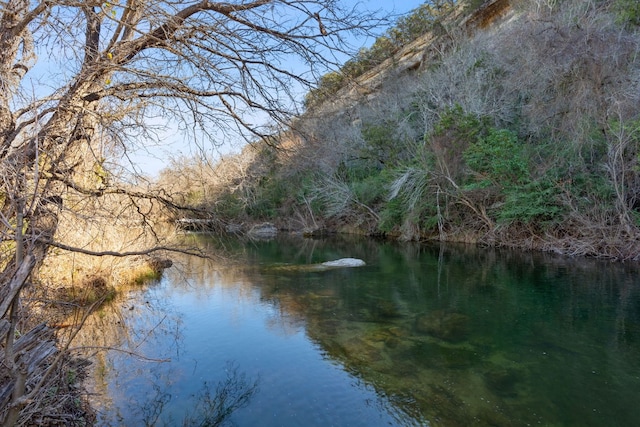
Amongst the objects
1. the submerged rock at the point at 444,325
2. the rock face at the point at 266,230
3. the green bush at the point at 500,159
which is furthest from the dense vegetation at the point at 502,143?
the rock face at the point at 266,230

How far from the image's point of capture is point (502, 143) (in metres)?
16.5

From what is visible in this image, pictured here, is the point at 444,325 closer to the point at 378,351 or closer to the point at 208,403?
the point at 378,351

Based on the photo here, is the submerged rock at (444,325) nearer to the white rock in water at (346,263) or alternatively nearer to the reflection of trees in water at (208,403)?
the reflection of trees in water at (208,403)

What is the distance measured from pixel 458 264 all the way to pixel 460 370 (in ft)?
28.7

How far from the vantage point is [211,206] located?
15.7 feet

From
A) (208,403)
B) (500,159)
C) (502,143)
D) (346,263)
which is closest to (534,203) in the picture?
(500,159)

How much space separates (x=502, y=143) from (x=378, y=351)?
42.2ft

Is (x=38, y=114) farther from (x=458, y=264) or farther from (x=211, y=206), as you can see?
(x=458, y=264)

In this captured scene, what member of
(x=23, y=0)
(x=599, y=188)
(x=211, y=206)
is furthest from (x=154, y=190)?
(x=599, y=188)

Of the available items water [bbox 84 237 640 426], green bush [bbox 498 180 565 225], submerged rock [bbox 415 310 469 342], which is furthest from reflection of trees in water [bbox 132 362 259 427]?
green bush [bbox 498 180 565 225]

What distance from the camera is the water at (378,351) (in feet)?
14.9

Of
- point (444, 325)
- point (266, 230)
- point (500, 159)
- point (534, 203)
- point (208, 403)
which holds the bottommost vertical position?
point (208, 403)

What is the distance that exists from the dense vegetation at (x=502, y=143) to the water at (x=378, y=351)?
7.17ft

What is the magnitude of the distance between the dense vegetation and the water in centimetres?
218
